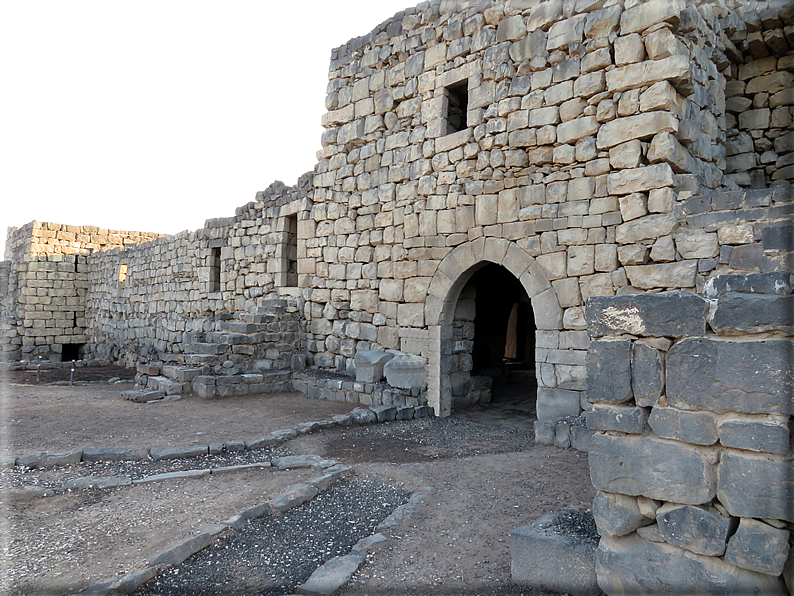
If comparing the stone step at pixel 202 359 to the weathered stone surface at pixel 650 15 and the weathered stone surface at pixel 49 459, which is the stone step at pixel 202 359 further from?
the weathered stone surface at pixel 650 15

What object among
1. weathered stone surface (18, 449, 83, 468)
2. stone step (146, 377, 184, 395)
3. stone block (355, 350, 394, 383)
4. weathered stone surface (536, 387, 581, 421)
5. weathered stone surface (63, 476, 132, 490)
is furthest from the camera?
stone step (146, 377, 184, 395)

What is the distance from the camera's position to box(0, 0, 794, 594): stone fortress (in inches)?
87.3

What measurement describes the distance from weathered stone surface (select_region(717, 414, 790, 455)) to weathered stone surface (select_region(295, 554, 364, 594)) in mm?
2090

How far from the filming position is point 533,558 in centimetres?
275

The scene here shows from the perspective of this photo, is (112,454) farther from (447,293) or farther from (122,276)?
(122,276)

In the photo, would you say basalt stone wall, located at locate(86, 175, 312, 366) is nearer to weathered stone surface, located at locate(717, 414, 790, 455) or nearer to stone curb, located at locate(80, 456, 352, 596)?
stone curb, located at locate(80, 456, 352, 596)

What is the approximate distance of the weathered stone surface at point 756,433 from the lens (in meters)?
2.05

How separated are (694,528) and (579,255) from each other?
4.43 metres

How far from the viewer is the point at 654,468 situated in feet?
7.71

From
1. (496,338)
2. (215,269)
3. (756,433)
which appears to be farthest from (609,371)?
(215,269)

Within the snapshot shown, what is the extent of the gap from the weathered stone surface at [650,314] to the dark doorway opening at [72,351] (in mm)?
20790

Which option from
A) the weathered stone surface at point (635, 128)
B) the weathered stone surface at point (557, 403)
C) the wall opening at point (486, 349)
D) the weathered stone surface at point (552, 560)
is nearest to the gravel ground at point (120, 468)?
the weathered stone surface at point (557, 403)

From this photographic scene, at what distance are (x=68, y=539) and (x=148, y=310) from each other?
13674 mm

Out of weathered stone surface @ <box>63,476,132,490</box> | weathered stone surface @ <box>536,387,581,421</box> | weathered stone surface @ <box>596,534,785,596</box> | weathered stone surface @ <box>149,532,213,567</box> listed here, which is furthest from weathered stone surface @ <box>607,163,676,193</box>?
weathered stone surface @ <box>63,476,132,490</box>
